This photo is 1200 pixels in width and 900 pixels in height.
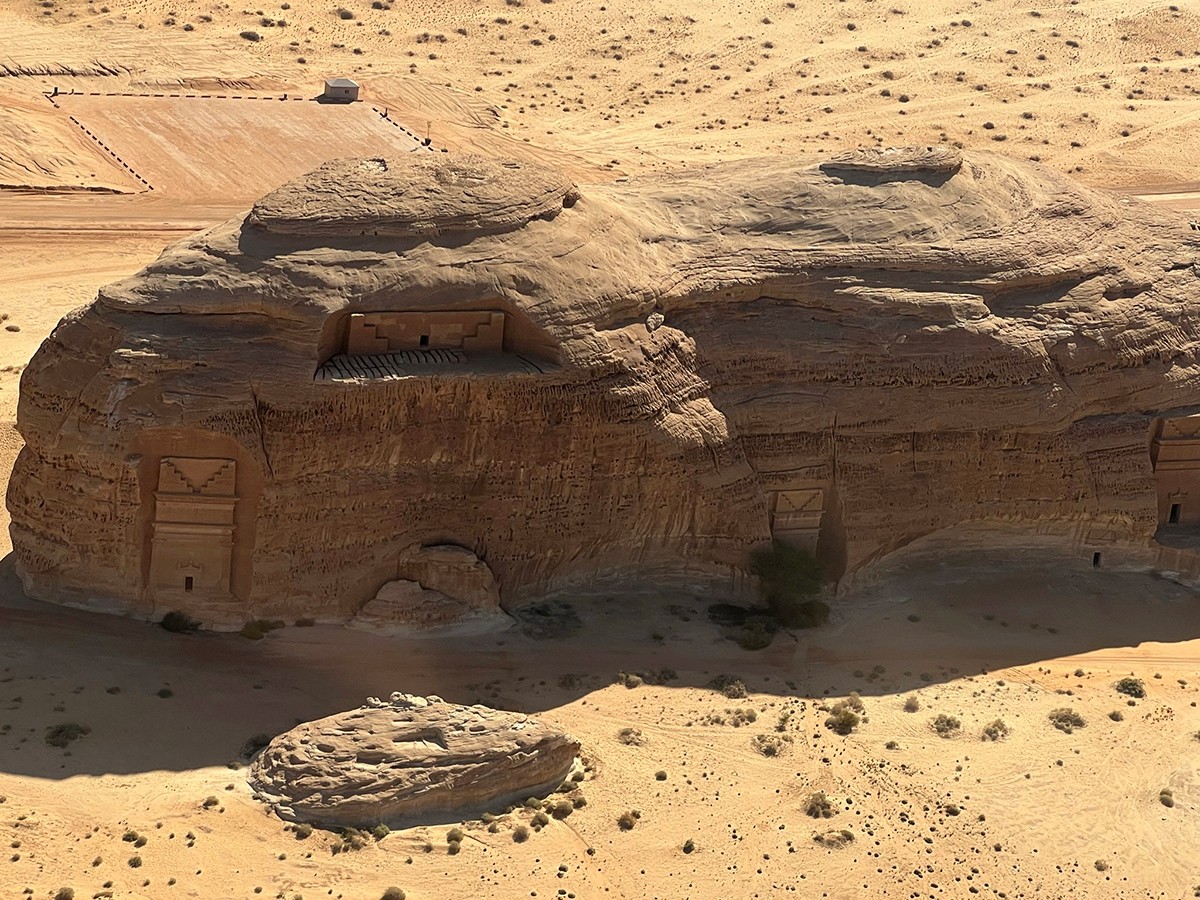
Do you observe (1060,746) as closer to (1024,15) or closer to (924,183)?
(924,183)

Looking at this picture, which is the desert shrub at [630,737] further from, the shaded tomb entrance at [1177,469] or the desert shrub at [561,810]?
the shaded tomb entrance at [1177,469]

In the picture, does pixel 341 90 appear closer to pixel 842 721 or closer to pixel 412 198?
pixel 412 198

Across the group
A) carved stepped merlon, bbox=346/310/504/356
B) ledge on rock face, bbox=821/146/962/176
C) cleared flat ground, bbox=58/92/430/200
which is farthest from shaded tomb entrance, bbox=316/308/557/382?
cleared flat ground, bbox=58/92/430/200

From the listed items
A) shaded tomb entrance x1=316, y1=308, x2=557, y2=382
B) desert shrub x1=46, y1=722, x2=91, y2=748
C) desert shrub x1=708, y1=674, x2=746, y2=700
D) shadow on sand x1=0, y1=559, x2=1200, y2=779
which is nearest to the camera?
desert shrub x1=46, y1=722, x2=91, y2=748

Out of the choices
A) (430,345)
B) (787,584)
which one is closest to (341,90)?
(430,345)

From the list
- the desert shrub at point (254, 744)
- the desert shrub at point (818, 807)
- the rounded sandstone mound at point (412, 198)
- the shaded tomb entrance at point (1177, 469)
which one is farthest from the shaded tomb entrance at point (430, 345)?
the shaded tomb entrance at point (1177, 469)

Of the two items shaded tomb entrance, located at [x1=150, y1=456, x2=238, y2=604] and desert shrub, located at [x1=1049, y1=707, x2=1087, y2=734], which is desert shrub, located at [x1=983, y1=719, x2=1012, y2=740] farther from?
shaded tomb entrance, located at [x1=150, y1=456, x2=238, y2=604]
